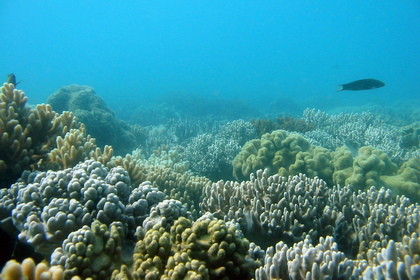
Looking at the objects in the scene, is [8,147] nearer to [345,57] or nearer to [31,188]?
[31,188]

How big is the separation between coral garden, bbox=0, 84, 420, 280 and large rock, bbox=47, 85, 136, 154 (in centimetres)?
401

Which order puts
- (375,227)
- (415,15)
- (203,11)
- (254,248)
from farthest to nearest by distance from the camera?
(203,11), (415,15), (375,227), (254,248)

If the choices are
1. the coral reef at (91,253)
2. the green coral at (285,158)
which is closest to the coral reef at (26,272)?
the coral reef at (91,253)

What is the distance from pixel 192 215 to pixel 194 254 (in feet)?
6.78

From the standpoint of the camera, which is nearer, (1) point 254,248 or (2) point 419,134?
(1) point 254,248

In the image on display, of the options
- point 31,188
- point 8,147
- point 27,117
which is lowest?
point 31,188

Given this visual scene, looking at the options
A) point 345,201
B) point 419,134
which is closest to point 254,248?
point 345,201

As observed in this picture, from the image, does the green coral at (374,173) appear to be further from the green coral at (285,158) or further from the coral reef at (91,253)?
the coral reef at (91,253)

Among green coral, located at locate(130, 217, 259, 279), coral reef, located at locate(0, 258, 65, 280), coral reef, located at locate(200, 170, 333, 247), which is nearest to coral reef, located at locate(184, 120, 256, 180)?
coral reef, located at locate(200, 170, 333, 247)

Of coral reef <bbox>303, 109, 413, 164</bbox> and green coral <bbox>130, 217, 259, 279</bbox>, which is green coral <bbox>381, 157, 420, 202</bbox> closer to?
coral reef <bbox>303, 109, 413, 164</bbox>

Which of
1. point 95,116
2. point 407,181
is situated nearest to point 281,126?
point 407,181

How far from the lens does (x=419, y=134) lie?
10250 millimetres

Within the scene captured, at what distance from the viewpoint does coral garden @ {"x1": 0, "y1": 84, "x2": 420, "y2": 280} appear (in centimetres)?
194

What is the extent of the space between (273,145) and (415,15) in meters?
232
